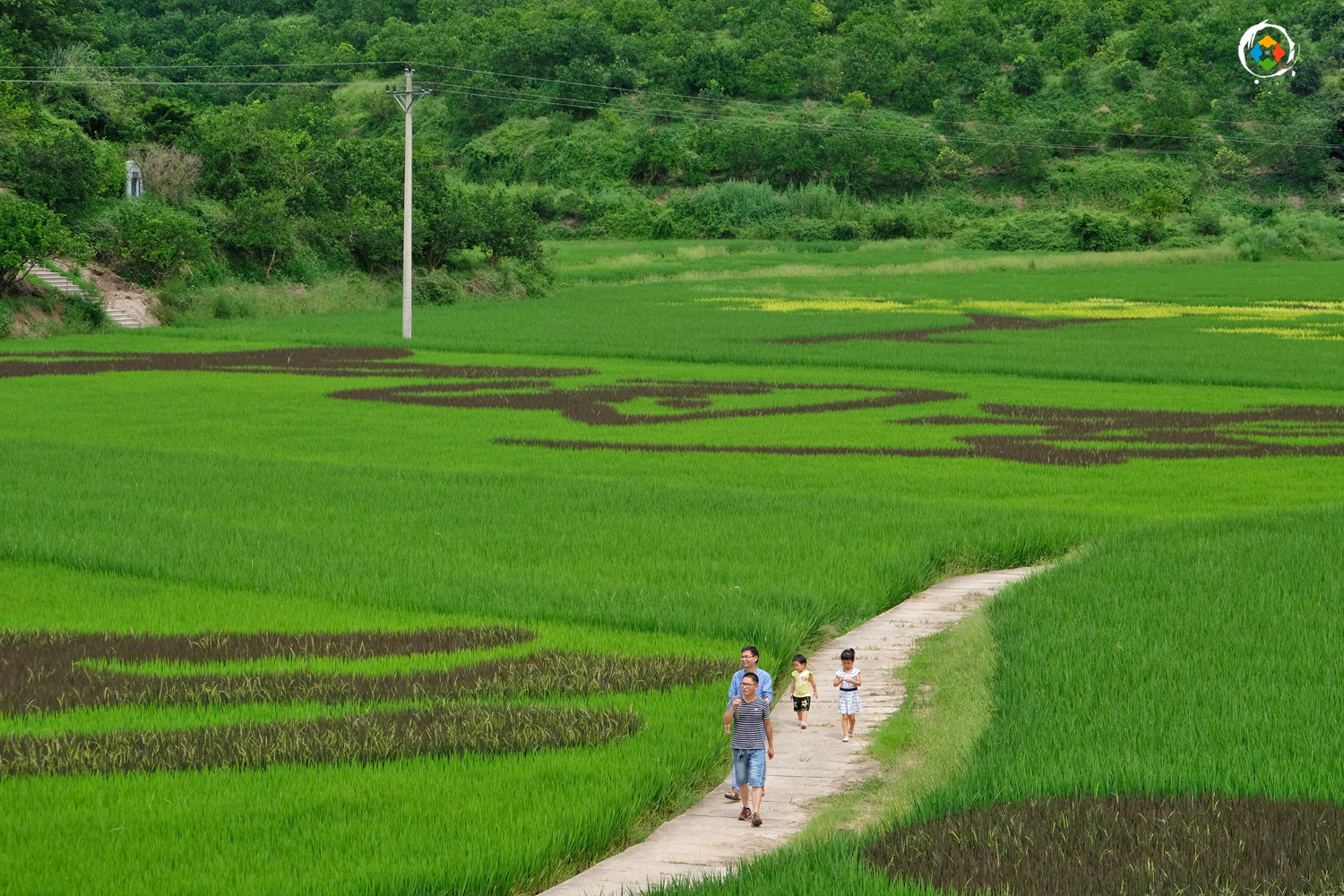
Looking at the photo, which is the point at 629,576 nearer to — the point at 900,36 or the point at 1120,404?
the point at 1120,404

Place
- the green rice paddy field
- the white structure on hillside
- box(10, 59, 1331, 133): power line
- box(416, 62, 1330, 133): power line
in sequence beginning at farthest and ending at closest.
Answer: box(416, 62, 1330, 133): power line < box(10, 59, 1331, 133): power line < the white structure on hillside < the green rice paddy field

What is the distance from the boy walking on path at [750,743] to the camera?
866 centimetres

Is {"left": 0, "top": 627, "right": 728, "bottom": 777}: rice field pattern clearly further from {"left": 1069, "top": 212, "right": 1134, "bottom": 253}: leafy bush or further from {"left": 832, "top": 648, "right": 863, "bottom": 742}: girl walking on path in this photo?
{"left": 1069, "top": 212, "right": 1134, "bottom": 253}: leafy bush

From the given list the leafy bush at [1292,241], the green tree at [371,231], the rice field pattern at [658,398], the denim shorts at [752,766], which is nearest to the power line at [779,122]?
the leafy bush at [1292,241]

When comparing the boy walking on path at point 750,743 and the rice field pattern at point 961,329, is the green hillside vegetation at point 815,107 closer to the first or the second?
the rice field pattern at point 961,329

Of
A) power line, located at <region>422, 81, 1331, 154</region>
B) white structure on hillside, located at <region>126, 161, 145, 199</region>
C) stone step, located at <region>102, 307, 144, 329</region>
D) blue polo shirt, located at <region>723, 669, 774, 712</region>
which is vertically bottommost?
stone step, located at <region>102, 307, 144, 329</region>

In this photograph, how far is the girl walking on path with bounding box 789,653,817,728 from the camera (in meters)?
10.1

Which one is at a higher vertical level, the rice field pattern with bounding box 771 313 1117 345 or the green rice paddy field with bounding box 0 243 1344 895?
the green rice paddy field with bounding box 0 243 1344 895

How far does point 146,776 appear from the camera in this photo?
870cm

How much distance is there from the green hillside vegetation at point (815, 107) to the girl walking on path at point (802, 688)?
209 ft

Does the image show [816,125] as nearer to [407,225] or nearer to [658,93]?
[658,93]

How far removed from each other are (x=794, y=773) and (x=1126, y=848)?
2.52 metres

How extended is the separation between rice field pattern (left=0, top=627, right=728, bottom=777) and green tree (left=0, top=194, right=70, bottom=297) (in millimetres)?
39271

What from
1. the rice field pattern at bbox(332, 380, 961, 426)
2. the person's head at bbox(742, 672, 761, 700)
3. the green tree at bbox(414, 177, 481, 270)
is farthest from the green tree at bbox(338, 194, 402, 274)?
the person's head at bbox(742, 672, 761, 700)
